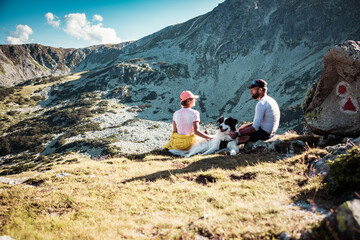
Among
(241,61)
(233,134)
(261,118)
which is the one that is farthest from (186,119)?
(241,61)

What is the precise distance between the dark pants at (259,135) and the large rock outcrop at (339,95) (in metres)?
2.07

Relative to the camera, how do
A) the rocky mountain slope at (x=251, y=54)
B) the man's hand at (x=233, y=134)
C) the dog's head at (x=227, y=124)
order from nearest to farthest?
the dog's head at (x=227, y=124)
the man's hand at (x=233, y=134)
the rocky mountain slope at (x=251, y=54)

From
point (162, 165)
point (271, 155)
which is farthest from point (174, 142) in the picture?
point (271, 155)

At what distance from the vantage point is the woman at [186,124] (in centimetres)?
888

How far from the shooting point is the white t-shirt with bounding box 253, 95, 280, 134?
7.67 meters

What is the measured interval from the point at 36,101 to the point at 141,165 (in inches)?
5519

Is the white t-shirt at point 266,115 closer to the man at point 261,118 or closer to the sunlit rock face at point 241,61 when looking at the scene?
the man at point 261,118

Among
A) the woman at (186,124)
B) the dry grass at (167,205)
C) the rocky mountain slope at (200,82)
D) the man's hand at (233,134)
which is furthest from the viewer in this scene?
the rocky mountain slope at (200,82)

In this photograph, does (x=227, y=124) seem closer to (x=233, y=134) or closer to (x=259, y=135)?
(x=233, y=134)

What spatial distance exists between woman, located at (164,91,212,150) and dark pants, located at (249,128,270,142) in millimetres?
1987

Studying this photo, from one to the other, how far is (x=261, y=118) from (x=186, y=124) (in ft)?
11.2

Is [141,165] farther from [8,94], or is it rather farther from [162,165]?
[8,94]

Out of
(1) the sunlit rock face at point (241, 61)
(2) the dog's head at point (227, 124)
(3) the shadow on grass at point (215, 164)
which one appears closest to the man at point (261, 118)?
(2) the dog's head at point (227, 124)

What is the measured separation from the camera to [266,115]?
26.4ft
